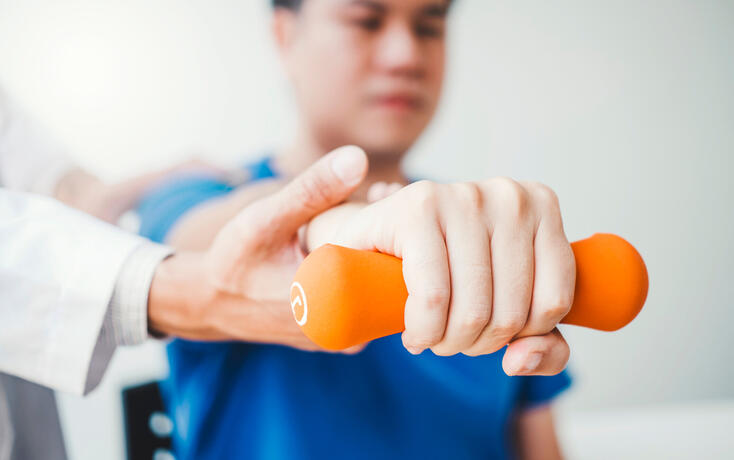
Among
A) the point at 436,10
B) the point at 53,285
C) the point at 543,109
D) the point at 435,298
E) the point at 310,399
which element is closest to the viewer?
the point at 435,298

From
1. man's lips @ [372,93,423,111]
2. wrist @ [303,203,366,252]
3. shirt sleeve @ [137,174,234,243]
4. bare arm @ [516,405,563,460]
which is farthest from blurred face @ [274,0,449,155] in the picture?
bare arm @ [516,405,563,460]

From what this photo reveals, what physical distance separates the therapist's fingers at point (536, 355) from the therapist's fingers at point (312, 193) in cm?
11

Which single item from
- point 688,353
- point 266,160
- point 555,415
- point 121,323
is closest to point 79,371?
point 121,323

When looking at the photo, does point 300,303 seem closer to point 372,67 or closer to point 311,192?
point 311,192

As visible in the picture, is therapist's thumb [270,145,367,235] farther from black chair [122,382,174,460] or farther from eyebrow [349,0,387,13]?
black chair [122,382,174,460]

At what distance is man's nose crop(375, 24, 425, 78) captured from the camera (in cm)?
45

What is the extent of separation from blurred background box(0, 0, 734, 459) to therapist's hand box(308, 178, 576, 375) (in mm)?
633

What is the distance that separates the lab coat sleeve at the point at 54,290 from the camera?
0.25 m

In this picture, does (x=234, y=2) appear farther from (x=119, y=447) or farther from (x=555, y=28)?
(x=119, y=447)

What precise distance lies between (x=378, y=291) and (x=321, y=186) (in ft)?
0.34

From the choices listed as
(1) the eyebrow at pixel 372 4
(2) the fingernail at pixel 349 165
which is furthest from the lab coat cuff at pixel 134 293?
(1) the eyebrow at pixel 372 4

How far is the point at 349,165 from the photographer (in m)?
0.23

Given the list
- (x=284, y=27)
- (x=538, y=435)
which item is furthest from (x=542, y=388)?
(x=284, y=27)

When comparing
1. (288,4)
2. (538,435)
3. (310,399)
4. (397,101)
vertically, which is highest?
(288,4)
